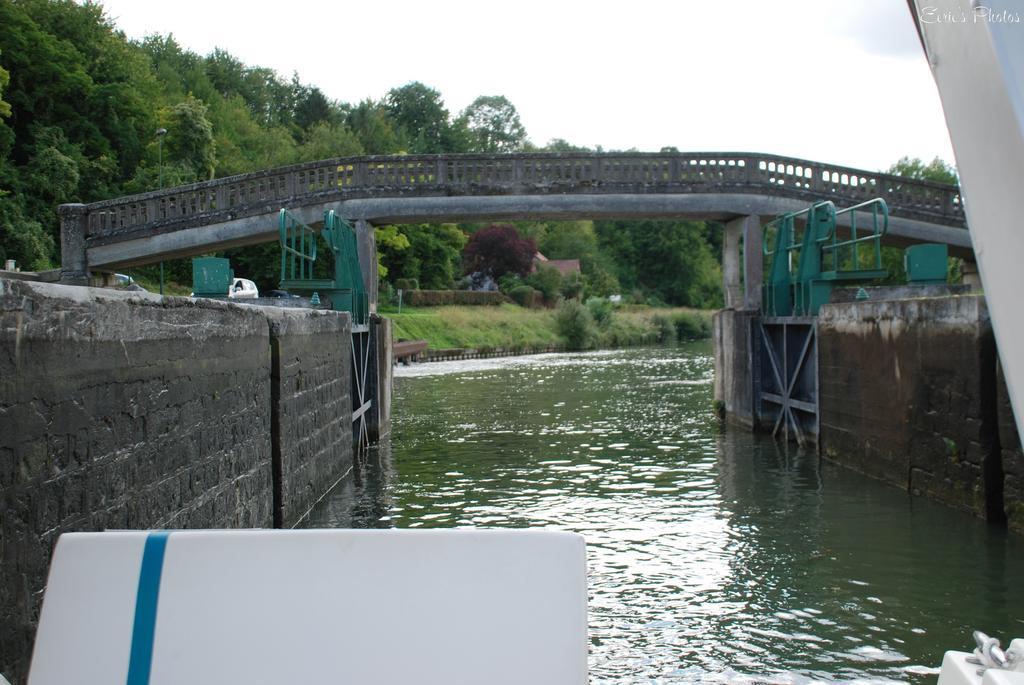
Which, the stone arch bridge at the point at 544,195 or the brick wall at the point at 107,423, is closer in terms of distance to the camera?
the brick wall at the point at 107,423

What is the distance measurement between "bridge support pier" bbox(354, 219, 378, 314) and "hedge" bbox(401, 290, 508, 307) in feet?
122

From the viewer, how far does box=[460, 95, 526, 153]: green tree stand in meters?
101

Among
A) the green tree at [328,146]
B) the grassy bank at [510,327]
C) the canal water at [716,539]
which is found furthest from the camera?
the green tree at [328,146]

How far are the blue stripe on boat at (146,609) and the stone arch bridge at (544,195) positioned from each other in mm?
15960

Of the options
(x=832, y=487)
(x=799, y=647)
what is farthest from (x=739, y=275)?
(x=799, y=647)

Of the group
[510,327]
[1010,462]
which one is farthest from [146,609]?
[510,327]

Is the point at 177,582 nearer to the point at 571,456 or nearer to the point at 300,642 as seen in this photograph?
the point at 300,642

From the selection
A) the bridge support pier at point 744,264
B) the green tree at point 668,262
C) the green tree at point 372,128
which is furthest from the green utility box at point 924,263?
the green tree at point 668,262

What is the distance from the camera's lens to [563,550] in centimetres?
236

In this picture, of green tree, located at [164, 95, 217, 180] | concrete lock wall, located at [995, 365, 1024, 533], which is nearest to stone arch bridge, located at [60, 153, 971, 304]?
concrete lock wall, located at [995, 365, 1024, 533]

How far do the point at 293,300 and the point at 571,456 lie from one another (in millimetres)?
4232

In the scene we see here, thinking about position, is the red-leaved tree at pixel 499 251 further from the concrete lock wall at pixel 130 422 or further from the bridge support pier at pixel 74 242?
the concrete lock wall at pixel 130 422

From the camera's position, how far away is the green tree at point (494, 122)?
10144 centimetres

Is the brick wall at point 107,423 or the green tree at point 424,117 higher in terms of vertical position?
the green tree at point 424,117
